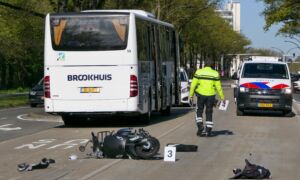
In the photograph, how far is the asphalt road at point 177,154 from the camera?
11.3 meters

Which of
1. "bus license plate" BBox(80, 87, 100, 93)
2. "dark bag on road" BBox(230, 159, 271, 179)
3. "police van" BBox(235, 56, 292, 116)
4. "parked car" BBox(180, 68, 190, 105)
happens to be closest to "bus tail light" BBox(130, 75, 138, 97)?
"bus license plate" BBox(80, 87, 100, 93)

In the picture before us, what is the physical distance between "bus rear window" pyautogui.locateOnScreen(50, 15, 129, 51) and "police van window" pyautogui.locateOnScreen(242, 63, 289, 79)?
7.24 meters

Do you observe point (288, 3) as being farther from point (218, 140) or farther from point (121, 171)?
point (121, 171)

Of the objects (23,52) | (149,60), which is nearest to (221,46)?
(23,52)

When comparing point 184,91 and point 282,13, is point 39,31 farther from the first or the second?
point 184,91

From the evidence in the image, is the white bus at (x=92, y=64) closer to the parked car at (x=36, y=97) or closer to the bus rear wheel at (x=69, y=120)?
the bus rear wheel at (x=69, y=120)

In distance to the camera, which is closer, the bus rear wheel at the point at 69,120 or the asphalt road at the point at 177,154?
the asphalt road at the point at 177,154

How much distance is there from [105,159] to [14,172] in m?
2.08

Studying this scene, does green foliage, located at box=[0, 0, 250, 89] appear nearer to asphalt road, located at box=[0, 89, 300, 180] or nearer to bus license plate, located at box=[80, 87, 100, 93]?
bus license plate, located at box=[80, 87, 100, 93]

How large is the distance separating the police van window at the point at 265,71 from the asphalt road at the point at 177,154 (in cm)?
356

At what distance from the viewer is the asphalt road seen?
11336mm

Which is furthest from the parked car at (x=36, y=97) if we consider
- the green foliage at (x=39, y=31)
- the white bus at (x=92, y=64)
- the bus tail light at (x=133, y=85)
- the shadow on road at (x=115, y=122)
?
the bus tail light at (x=133, y=85)

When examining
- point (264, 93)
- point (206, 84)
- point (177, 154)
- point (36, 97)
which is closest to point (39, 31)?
point (36, 97)

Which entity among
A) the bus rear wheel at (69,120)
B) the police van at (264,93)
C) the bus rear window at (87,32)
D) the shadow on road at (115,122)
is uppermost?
the bus rear window at (87,32)
